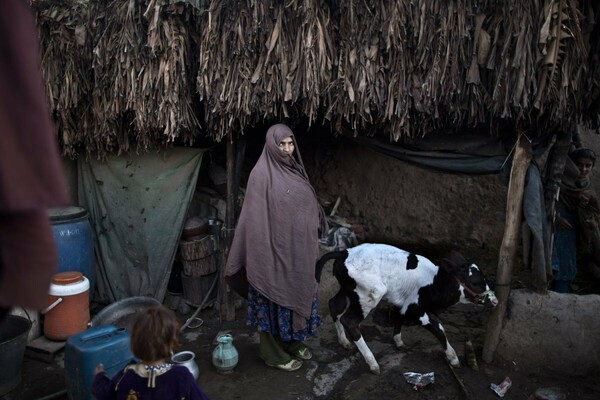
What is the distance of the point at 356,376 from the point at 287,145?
6.58 feet

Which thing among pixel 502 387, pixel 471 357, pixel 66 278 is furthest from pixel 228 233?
pixel 502 387

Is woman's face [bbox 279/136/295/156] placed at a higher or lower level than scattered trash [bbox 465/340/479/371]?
higher

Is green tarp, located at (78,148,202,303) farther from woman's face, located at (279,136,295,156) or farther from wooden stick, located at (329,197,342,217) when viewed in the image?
wooden stick, located at (329,197,342,217)

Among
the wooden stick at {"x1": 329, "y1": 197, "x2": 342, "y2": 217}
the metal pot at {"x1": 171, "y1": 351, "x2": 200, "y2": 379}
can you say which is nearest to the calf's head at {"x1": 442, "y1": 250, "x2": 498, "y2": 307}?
the metal pot at {"x1": 171, "y1": 351, "x2": 200, "y2": 379}

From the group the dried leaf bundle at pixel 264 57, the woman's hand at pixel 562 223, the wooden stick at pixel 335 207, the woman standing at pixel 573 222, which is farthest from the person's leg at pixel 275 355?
the woman's hand at pixel 562 223

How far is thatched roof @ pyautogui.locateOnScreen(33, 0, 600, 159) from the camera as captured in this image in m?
3.58

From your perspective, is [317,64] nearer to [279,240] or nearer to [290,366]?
[279,240]

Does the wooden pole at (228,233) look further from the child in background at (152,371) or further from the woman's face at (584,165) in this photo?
the woman's face at (584,165)

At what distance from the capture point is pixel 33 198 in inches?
29.9

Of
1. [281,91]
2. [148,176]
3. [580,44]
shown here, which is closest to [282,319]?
[281,91]

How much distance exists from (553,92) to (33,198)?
3722 mm

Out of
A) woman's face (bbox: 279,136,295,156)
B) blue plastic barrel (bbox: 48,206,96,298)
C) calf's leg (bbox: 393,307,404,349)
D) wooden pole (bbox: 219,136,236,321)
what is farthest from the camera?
wooden pole (bbox: 219,136,236,321)

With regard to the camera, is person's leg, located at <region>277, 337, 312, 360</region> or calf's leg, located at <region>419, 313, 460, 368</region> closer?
calf's leg, located at <region>419, 313, 460, 368</region>

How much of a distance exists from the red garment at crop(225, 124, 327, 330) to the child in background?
185 cm
